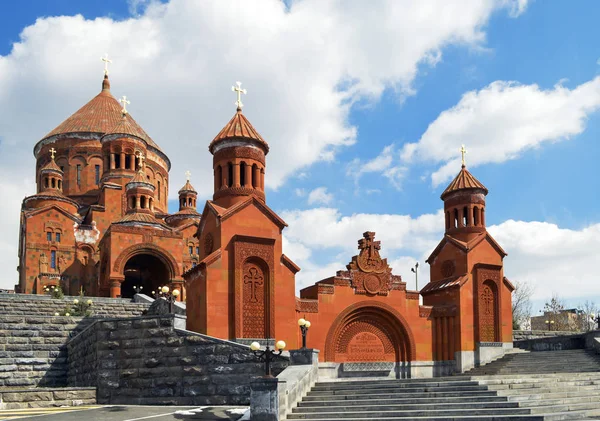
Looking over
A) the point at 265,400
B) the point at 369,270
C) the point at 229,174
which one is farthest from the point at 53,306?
the point at 265,400

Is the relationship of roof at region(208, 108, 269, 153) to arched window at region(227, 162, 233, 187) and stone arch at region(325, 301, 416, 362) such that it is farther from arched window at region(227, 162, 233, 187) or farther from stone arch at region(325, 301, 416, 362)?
stone arch at region(325, 301, 416, 362)

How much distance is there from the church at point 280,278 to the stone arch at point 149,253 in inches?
3.0

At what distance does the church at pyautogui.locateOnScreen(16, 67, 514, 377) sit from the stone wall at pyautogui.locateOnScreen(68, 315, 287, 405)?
10.7 feet

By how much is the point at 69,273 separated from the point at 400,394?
102 ft

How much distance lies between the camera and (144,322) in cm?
1764

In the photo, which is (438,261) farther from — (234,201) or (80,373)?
(80,373)

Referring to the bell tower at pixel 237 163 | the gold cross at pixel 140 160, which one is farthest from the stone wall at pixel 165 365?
the gold cross at pixel 140 160

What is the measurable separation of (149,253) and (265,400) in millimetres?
26076

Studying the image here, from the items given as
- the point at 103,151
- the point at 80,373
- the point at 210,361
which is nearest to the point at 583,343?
the point at 210,361

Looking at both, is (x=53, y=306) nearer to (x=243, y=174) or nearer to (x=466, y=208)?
(x=243, y=174)

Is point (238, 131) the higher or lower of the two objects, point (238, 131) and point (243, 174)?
the higher

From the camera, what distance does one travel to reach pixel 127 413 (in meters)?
15.0

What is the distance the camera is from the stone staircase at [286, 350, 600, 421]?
43.9ft

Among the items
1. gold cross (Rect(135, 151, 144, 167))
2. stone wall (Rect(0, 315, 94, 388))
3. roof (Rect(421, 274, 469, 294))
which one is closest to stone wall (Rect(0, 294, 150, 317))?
stone wall (Rect(0, 315, 94, 388))
